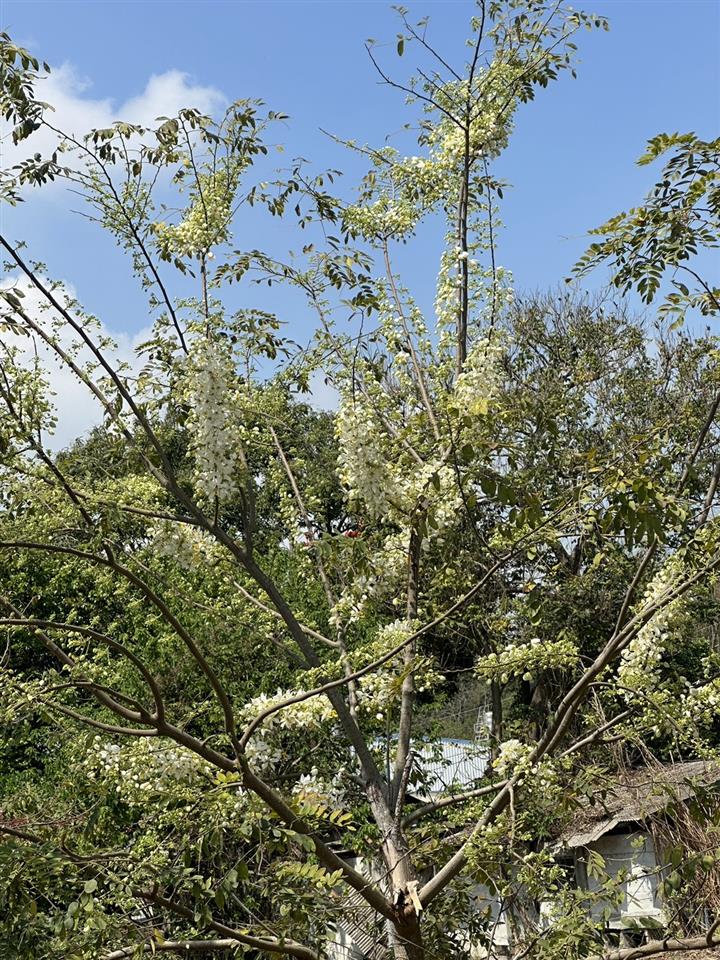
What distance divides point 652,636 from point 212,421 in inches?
77.8

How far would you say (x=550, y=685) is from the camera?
1141 centimetres

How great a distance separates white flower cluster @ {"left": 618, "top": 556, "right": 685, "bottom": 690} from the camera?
3613 mm

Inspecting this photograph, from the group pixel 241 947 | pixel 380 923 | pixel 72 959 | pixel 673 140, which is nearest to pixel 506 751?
pixel 380 923

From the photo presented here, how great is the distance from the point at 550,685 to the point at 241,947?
844 cm

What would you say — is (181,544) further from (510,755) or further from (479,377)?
(510,755)

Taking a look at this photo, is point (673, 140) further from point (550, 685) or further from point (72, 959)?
point (550, 685)

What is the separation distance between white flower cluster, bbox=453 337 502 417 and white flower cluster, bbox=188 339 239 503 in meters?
1.01

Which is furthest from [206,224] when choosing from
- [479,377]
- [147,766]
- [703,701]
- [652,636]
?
[703,701]

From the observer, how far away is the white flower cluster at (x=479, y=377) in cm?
380

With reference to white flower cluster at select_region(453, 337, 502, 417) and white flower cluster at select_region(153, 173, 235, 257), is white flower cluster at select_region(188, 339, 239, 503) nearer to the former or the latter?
white flower cluster at select_region(153, 173, 235, 257)

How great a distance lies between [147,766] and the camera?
A: 3.78 meters

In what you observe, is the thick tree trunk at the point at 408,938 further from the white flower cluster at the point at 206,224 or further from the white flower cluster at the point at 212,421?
the white flower cluster at the point at 206,224

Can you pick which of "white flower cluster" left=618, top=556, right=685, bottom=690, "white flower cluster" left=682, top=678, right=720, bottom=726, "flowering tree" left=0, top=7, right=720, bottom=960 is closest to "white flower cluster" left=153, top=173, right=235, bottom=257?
"flowering tree" left=0, top=7, right=720, bottom=960

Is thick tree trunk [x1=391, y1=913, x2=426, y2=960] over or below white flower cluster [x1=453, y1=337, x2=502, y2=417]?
below
